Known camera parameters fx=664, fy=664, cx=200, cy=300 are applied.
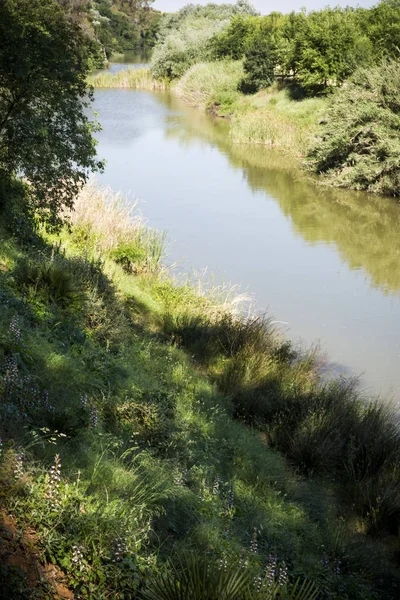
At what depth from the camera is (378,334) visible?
12.7 meters

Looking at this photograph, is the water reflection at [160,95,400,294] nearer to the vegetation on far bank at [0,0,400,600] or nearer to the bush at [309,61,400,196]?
the bush at [309,61,400,196]

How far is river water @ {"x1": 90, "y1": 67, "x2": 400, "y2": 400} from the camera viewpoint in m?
12.6

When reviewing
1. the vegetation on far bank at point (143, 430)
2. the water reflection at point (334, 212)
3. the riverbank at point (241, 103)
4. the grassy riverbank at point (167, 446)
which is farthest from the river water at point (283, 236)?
the grassy riverbank at point (167, 446)

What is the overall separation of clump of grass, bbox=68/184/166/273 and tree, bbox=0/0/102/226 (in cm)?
244

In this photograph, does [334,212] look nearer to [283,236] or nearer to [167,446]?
[283,236]

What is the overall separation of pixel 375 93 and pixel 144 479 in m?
22.6

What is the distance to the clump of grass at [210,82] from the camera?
4372 cm

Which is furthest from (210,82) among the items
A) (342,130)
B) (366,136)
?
(366,136)

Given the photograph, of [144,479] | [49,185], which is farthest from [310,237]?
[144,479]

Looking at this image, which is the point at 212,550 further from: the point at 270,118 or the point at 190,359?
the point at 270,118

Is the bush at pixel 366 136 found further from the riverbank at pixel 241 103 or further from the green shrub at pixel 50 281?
the green shrub at pixel 50 281

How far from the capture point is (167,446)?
6.29 meters

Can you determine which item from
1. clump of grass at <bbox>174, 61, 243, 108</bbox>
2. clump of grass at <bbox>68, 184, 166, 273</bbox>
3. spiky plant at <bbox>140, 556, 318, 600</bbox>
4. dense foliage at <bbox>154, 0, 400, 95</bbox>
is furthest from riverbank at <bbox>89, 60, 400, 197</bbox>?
spiky plant at <bbox>140, 556, 318, 600</bbox>

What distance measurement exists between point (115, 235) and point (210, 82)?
3472cm
